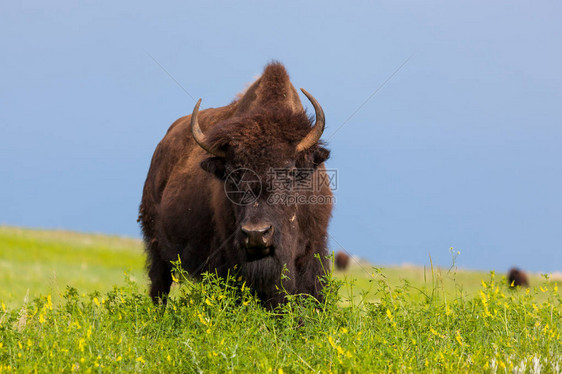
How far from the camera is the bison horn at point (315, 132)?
6227mm

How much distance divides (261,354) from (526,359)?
1.96 m

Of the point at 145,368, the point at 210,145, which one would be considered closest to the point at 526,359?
the point at 145,368

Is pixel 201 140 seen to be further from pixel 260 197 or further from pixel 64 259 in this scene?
pixel 64 259

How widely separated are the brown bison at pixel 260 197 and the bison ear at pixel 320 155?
0.01 meters

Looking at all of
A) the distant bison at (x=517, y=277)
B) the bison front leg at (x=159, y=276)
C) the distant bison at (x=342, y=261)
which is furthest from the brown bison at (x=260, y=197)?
the distant bison at (x=342, y=261)

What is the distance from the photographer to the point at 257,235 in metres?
5.44

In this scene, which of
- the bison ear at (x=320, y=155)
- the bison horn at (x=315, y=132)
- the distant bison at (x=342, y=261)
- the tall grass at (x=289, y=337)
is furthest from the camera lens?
the distant bison at (x=342, y=261)

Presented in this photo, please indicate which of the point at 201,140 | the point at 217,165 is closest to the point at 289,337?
the point at 217,165

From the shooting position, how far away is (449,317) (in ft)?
18.3

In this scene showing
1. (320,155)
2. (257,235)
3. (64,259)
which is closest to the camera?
(257,235)

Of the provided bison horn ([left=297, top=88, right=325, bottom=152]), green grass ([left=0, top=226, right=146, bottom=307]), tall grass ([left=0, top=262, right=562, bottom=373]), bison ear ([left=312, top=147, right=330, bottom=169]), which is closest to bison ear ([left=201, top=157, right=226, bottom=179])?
bison horn ([left=297, top=88, right=325, bottom=152])

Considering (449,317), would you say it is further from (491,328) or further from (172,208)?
(172,208)

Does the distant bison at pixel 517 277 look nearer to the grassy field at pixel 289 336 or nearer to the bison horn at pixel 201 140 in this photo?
the grassy field at pixel 289 336

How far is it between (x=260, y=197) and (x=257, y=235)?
18.7 inches
